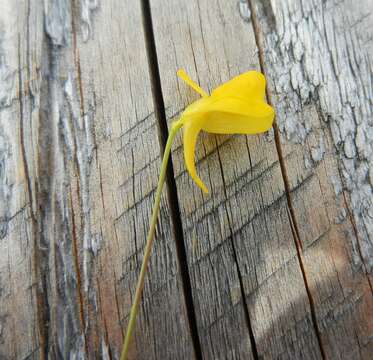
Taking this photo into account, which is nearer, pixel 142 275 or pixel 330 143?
pixel 142 275

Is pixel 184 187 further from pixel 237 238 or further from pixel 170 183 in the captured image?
pixel 237 238

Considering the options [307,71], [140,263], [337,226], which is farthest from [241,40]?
[140,263]

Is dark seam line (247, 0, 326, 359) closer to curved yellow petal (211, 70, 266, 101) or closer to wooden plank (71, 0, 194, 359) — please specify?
curved yellow petal (211, 70, 266, 101)

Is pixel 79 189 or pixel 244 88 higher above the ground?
pixel 244 88

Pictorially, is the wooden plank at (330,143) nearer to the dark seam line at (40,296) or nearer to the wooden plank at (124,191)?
the wooden plank at (124,191)

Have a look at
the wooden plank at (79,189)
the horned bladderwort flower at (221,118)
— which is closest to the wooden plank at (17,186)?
the wooden plank at (79,189)

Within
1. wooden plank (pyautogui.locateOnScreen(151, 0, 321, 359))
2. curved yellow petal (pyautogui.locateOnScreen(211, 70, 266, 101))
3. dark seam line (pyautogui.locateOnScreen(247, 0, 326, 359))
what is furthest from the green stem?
dark seam line (pyautogui.locateOnScreen(247, 0, 326, 359))

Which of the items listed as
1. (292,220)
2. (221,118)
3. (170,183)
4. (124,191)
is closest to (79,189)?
(124,191)
